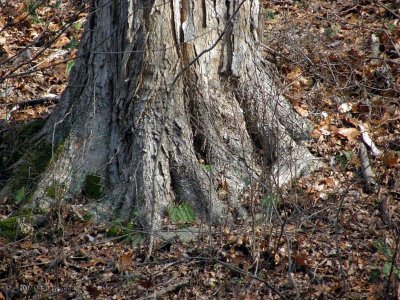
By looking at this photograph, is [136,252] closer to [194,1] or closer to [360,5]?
[194,1]

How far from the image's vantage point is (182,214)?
5.73 metres

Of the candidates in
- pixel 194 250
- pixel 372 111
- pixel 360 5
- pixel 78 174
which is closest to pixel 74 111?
pixel 78 174

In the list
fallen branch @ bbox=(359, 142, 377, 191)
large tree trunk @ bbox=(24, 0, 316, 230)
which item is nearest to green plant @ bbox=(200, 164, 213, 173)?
large tree trunk @ bbox=(24, 0, 316, 230)

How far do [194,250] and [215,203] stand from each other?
1.76ft

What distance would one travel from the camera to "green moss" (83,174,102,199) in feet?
19.6

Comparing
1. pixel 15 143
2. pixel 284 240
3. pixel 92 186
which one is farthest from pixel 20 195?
pixel 284 240

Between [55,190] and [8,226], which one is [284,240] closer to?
[55,190]

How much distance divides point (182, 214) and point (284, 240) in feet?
2.84

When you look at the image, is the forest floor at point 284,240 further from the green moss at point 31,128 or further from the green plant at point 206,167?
the green plant at point 206,167

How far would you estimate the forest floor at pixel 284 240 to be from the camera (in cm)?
494

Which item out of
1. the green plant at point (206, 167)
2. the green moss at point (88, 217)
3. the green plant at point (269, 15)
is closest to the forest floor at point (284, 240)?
the green moss at point (88, 217)

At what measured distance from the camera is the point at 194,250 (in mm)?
5391

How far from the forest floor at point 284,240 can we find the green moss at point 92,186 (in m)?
0.17

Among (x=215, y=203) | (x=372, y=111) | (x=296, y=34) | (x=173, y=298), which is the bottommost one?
(x=173, y=298)
